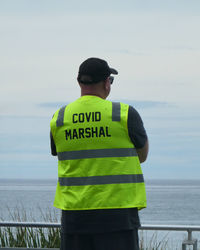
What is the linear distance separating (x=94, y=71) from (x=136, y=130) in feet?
1.24

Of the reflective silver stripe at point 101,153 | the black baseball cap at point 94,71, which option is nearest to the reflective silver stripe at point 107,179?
the reflective silver stripe at point 101,153

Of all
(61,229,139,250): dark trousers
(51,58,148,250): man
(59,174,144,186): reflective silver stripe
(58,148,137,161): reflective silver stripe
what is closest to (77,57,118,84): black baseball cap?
(51,58,148,250): man

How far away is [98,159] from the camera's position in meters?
2.83

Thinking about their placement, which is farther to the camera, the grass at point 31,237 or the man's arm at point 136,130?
the grass at point 31,237

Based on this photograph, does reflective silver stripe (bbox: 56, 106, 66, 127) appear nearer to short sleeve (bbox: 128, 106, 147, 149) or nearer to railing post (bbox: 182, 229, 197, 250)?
short sleeve (bbox: 128, 106, 147, 149)

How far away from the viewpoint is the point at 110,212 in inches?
111

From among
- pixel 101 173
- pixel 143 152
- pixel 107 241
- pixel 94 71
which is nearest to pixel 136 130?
pixel 143 152

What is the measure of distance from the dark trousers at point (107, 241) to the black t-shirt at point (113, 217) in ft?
0.09

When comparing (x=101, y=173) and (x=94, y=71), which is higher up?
(x=94, y=71)

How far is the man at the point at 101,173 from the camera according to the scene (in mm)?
2805

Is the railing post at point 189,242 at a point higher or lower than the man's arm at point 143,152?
lower

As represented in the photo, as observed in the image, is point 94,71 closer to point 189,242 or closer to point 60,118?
point 60,118

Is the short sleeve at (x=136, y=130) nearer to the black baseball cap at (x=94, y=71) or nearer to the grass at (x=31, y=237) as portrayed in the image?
the black baseball cap at (x=94, y=71)

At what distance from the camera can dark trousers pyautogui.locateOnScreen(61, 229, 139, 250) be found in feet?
9.14
